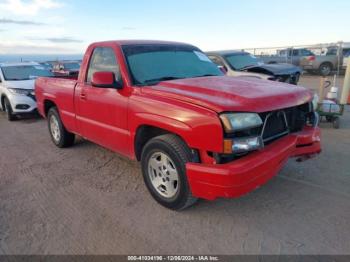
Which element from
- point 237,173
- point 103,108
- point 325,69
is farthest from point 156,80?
point 325,69

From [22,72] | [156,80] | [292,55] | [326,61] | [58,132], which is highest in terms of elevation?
[292,55]

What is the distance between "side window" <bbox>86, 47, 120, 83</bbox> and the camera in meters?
4.10

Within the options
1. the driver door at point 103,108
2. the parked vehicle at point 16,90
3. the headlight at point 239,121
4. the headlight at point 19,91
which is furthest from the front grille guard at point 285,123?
the headlight at point 19,91

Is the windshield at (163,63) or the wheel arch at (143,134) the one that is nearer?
the wheel arch at (143,134)

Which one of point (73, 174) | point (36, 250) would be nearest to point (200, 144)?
point (36, 250)

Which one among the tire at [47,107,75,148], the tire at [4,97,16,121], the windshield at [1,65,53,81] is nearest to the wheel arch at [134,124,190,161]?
the tire at [47,107,75,148]

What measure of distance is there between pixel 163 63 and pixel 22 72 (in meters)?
→ 7.24

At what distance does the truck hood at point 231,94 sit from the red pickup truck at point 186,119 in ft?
0.03

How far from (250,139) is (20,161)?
13.6ft

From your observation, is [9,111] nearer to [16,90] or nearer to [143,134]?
[16,90]

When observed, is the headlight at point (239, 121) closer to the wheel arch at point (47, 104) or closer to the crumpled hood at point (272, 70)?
the wheel arch at point (47, 104)

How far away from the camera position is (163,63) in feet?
13.6

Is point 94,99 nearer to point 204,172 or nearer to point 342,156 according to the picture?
point 204,172

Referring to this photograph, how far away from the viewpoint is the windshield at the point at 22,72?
9.34 metres
